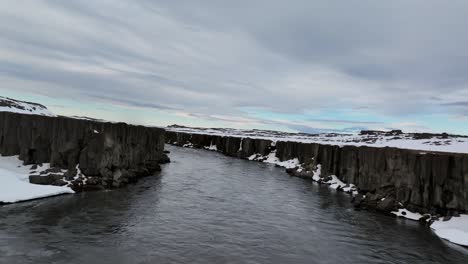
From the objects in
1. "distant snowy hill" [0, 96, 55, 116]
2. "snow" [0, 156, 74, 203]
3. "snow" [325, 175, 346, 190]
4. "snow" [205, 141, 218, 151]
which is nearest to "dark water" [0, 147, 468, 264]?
"snow" [0, 156, 74, 203]

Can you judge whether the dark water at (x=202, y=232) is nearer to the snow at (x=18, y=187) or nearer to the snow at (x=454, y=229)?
the snow at (x=454, y=229)

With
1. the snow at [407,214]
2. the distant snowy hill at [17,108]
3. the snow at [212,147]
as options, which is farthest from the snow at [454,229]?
the snow at [212,147]

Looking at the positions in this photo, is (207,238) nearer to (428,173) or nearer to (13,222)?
(13,222)

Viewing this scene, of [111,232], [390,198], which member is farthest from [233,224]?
[390,198]

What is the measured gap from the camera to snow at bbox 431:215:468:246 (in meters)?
27.2

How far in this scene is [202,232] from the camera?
24.9 metres

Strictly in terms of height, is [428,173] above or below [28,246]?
above

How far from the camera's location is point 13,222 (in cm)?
2358

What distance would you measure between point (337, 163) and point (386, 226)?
25.7 meters

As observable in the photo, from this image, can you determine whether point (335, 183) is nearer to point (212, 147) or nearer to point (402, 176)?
point (402, 176)

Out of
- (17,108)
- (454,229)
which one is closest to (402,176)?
(454,229)

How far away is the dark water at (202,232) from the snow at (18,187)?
115 cm

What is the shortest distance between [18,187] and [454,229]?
3256cm

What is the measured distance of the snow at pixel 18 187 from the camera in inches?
1141
